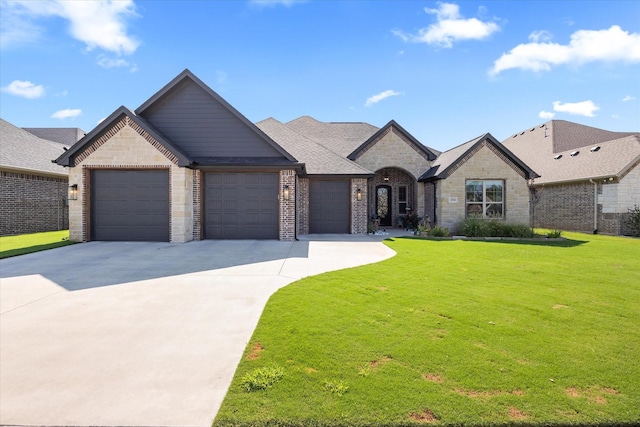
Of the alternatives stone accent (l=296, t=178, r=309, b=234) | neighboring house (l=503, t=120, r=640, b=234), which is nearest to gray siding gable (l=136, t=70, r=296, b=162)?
stone accent (l=296, t=178, r=309, b=234)

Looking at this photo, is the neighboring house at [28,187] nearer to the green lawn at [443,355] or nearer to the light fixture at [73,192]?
the light fixture at [73,192]

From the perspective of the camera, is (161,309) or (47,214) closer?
(161,309)

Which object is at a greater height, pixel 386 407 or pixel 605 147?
pixel 605 147

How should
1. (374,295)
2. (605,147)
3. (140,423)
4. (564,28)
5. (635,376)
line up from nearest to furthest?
1. (140,423)
2. (635,376)
3. (374,295)
4. (564,28)
5. (605,147)

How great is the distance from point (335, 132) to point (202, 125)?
10802 millimetres

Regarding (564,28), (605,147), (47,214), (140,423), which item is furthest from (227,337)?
(605,147)

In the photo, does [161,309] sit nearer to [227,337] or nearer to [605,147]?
[227,337]

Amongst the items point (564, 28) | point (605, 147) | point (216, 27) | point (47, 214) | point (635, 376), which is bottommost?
point (635, 376)

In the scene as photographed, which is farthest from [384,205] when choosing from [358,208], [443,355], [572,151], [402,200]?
[443,355]

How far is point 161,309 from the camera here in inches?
191

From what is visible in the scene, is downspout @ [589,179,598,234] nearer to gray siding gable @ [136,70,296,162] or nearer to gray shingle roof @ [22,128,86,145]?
gray siding gable @ [136,70,296,162]

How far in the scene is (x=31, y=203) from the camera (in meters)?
17.0

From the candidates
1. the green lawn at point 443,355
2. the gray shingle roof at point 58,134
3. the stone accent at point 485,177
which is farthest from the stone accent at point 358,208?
the gray shingle roof at point 58,134

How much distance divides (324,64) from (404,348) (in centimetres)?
1690
